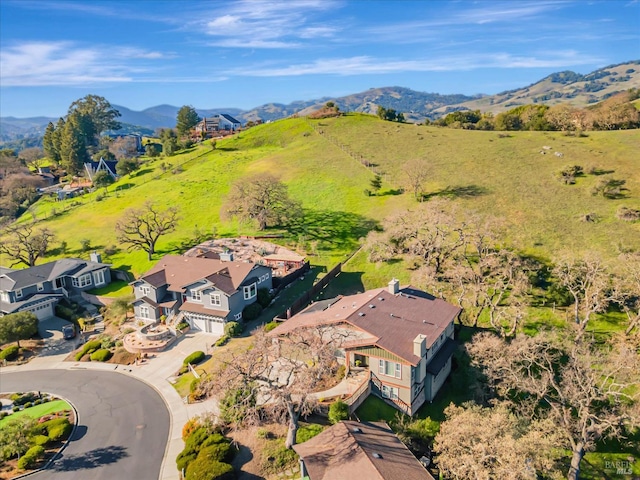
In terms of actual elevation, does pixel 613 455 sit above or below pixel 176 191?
below

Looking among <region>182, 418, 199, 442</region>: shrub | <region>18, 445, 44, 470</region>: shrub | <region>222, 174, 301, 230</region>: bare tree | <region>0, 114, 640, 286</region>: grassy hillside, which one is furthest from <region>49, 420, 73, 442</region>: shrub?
<region>222, 174, 301, 230</region>: bare tree

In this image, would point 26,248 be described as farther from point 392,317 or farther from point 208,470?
point 392,317

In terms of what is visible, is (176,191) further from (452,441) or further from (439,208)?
(452,441)

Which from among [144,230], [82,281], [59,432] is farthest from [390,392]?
[144,230]

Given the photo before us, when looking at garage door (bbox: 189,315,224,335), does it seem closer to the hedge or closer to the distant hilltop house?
the hedge

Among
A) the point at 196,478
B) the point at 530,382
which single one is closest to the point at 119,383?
the point at 196,478

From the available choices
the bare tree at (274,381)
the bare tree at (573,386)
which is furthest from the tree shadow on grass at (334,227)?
the bare tree at (274,381)
